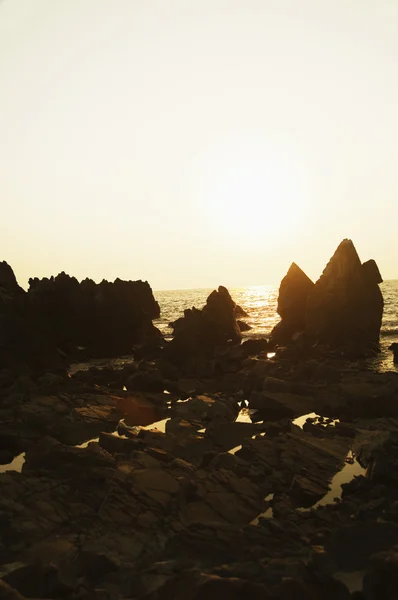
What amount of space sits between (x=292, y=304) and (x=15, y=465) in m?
40.8

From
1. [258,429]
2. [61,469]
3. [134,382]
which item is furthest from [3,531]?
[134,382]

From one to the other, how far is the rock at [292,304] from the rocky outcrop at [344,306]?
128mm

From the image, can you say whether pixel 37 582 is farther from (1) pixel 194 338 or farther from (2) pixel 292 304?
(2) pixel 292 304

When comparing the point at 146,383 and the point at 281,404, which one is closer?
the point at 281,404

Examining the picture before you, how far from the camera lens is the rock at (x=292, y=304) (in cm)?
4997

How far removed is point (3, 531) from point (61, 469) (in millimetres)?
2899

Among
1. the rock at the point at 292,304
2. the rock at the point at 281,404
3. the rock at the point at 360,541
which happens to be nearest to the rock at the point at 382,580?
the rock at the point at 360,541

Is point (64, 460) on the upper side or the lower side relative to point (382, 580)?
lower

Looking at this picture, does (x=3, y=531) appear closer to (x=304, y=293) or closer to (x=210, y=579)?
(x=210, y=579)

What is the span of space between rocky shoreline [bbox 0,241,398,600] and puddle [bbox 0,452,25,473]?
0.39ft

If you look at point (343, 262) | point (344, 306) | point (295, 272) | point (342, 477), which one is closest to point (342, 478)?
point (342, 477)

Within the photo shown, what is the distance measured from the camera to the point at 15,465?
586 inches

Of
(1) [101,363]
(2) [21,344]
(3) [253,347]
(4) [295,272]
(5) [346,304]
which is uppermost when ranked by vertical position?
(4) [295,272]

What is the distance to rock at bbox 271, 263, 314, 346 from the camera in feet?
164
